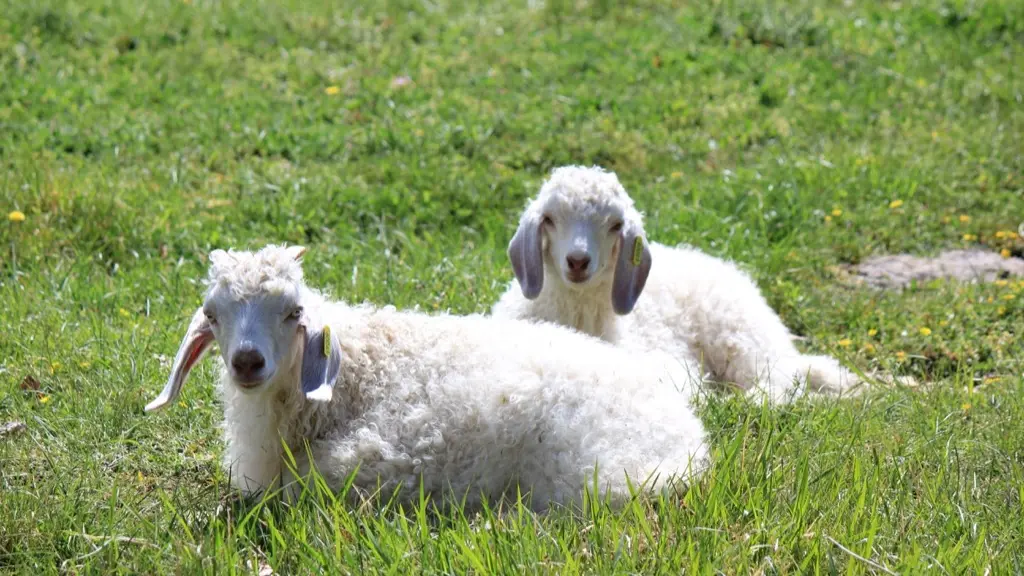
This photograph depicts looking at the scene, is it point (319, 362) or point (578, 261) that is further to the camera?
point (578, 261)

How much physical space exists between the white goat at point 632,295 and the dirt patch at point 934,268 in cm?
116

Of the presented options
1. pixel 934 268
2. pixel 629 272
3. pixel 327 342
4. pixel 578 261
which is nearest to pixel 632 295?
pixel 629 272

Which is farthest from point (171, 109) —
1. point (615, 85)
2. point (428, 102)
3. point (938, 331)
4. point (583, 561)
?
point (583, 561)

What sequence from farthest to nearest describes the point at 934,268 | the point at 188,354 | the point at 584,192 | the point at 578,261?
the point at 934,268 → the point at 584,192 → the point at 578,261 → the point at 188,354

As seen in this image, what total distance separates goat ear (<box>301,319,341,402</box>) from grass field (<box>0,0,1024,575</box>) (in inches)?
14.9

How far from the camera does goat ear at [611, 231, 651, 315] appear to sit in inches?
219

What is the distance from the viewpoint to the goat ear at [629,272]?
556 centimetres

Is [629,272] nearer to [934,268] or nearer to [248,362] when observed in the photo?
[248,362]

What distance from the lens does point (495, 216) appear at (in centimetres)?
747

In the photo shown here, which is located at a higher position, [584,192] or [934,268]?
[584,192]

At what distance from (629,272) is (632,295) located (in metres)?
0.10

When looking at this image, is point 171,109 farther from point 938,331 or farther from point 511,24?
point 938,331

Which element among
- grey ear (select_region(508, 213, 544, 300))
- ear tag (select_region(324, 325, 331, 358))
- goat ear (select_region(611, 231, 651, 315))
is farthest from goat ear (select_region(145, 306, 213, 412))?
goat ear (select_region(611, 231, 651, 315))

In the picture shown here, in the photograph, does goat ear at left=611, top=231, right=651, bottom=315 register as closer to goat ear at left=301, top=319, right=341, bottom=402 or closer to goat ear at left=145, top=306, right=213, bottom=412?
goat ear at left=301, top=319, right=341, bottom=402
